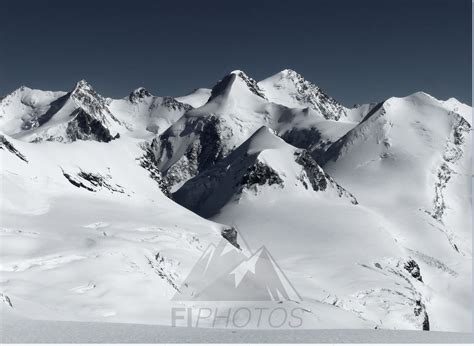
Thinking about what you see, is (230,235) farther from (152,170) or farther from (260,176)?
(260,176)

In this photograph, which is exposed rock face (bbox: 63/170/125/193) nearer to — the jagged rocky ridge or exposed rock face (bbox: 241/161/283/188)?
the jagged rocky ridge

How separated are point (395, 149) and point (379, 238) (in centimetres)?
4968

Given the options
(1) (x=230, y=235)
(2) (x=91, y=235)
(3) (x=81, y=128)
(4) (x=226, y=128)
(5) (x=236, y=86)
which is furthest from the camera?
(5) (x=236, y=86)

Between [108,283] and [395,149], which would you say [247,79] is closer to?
[395,149]

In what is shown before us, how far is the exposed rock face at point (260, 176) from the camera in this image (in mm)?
92125

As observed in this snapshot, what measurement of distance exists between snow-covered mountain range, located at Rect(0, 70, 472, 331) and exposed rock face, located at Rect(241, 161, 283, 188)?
233mm

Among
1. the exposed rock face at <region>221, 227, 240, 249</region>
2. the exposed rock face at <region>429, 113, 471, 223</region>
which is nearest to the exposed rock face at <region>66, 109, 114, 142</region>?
the exposed rock face at <region>429, 113, 471, 223</region>

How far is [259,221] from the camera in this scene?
82625 millimetres

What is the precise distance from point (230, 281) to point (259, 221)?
4596cm

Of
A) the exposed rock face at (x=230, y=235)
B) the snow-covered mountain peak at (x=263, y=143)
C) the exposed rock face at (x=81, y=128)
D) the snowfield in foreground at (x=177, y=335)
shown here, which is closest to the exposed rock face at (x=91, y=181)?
the exposed rock face at (x=230, y=235)

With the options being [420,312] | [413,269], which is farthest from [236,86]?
[420,312]

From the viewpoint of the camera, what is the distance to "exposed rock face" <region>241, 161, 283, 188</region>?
92.1 metres

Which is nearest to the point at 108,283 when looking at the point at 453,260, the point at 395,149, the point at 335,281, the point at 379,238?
the point at 335,281

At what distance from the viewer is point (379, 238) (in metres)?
79.4
